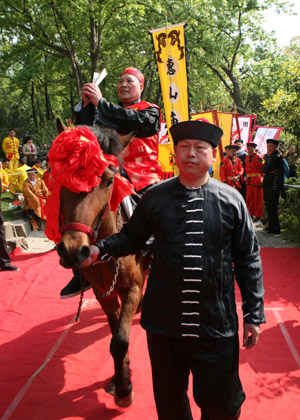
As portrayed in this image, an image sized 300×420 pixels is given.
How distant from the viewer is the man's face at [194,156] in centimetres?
200

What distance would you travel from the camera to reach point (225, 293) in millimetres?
2012

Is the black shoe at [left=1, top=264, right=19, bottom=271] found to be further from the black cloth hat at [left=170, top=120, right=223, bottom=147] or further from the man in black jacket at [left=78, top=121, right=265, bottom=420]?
the black cloth hat at [left=170, top=120, right=223, bottom=147]

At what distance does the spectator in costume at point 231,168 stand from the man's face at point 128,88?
25.3ft

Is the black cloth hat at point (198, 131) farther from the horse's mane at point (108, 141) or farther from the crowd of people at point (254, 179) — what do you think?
the crowd of people at point (254, 179)

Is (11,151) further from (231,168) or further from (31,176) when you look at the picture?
(231,168)

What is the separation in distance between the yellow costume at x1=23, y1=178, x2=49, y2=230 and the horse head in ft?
26.4

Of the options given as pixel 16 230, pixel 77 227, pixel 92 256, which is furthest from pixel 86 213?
pixel 16 230

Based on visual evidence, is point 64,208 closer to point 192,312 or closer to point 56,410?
point 192,312

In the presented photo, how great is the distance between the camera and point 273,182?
9.68 meters

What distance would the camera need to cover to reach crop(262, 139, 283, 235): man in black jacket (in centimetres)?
956

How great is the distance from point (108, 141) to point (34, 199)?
8240 mm

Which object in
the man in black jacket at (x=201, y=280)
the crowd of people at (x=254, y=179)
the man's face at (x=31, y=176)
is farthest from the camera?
the man's face at (x=31, y=176)

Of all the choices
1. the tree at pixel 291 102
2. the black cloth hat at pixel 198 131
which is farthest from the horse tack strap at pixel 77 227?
the tree at pixel 291 102

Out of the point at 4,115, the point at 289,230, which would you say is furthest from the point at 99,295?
the point at 4,115
